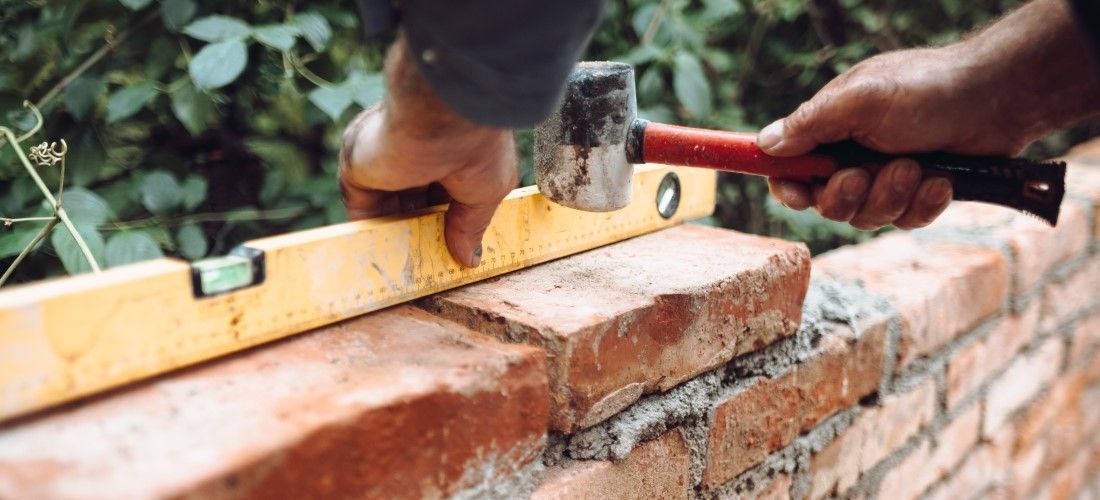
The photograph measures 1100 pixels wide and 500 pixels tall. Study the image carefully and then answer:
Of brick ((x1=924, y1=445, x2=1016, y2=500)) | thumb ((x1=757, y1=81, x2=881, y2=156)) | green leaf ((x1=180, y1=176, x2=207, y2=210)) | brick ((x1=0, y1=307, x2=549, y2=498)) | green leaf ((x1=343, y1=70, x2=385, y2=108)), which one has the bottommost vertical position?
brick ((x1=924, y1=445, x2=1016, y2=500))

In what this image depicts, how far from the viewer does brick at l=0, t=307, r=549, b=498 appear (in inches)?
23.7

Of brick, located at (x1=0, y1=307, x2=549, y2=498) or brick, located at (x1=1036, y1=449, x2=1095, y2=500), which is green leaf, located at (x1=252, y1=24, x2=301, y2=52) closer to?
brick, located at (x1=0, y1=307, x2=549, y2=498)

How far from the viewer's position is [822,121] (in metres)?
1.04

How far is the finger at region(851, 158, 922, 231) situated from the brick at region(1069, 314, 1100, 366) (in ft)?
4.85

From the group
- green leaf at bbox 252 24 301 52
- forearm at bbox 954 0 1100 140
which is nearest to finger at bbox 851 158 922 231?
forearm at bbox 954 0 1100 140

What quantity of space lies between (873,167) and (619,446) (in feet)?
1.58

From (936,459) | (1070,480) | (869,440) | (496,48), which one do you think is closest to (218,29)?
(496,48)

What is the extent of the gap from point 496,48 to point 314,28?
2.79 feet

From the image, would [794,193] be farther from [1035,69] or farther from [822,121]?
[1035,69]

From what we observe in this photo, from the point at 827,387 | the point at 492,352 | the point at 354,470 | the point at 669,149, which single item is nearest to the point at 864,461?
the point at 827,387

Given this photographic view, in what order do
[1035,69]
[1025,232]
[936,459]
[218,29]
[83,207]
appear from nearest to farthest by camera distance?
[1035,69] → [83,207] → [218,29] → [936,459] → [1025,232]

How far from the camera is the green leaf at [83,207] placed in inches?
45.9

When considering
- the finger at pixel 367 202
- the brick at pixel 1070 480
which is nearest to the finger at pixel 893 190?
the finger at pixel 367 202

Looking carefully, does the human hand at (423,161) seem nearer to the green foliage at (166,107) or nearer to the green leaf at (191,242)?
the green foliage at (166,107)
